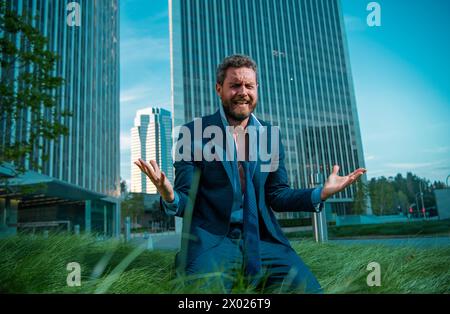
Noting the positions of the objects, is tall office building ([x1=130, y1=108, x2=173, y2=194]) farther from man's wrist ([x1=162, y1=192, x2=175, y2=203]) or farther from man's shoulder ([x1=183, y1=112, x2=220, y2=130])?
man's wrist ([x1=162, y1=192, x2=175, y2=203])

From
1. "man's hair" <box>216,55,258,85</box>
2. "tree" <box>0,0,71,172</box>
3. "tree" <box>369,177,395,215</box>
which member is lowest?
"tree" <box>369,177,395,215</box>

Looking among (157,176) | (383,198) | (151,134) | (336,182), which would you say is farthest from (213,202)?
(383,198)

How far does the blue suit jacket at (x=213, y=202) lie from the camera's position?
161 centimetres

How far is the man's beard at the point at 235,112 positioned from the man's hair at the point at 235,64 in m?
0.17

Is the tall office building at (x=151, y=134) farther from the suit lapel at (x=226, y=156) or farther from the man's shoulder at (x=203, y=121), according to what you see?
the suit lapel at (x=226, y=156)

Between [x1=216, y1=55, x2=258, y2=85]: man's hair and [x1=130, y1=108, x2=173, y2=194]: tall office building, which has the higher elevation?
[x1=216, y1=55, x2=258, y2=85]: man's hair

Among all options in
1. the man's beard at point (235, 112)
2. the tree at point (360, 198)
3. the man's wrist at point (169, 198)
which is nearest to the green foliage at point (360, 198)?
the tree at point (360, 198)

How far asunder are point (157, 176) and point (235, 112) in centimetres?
68

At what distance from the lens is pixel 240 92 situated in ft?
5.92

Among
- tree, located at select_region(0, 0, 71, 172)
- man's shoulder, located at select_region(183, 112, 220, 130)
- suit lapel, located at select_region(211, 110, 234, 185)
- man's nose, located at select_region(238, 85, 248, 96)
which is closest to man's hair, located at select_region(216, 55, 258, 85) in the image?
man's nose, located at select_region(238, 85, 248, 96)

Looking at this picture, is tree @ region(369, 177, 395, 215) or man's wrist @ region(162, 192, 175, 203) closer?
man's wrist @ region(162, 192, 175, 203)

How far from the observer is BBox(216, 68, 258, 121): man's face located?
1.81 meters

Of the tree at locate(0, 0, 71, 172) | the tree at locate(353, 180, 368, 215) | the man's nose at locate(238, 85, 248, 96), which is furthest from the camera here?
the tree at locate(353, 180, 368, 215)
